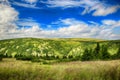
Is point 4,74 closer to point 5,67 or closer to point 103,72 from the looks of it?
point 5,67

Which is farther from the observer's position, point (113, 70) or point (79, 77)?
point (113, 70)

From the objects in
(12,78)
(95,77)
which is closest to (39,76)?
(12,78)

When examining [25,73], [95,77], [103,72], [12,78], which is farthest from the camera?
[103,72]

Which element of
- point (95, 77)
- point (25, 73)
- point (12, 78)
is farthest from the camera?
point (95, 77)

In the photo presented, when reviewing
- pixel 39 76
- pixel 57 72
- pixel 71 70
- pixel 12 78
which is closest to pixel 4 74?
pixel 12 78

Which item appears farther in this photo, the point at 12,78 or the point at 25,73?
the point at 25,73

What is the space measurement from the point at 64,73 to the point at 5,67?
6.54ft

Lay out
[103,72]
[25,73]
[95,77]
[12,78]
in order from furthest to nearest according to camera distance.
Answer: [103,72]
[95,77]
[25,73]
[12,78]

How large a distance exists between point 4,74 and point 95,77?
3073 mm

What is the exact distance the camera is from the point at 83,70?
8.23 meters

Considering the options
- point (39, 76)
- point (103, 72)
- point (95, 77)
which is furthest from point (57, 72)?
point (103, 72)

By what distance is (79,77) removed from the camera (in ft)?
25.0

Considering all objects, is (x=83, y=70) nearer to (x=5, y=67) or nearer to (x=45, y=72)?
(x=45, y=72)

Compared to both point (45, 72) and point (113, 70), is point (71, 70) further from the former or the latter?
point (113, 70)
